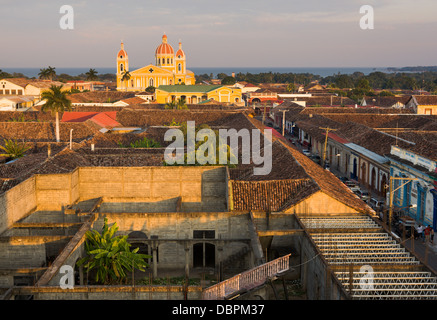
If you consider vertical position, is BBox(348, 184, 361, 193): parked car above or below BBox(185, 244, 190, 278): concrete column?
above

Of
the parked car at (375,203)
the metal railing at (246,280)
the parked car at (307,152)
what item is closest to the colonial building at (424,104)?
the parked car at (307,152)

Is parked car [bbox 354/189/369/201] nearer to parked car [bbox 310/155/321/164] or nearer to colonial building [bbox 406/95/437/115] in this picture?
parked car [bbox 310/155/321/164]

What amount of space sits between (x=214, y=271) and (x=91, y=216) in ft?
21.7

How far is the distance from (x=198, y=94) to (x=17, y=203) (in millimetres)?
85219

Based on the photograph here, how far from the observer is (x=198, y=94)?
112 metres

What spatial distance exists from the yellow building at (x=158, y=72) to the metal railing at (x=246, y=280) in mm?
113739

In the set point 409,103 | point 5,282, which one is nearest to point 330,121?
point 409,103

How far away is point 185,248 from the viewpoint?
26047mm

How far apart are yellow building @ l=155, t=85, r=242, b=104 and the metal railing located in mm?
92016

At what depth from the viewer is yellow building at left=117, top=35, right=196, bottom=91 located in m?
130

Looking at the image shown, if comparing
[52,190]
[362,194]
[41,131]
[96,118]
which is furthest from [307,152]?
[52,190]

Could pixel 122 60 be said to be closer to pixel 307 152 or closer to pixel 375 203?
pixel 307 152

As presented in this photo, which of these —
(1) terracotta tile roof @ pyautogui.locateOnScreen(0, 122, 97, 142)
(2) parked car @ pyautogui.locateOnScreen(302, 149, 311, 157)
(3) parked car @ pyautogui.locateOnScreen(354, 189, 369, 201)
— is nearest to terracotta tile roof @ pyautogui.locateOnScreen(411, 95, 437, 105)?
(2) parked car @ pyautogui.locateOnScreen(302, 149, 311, 157)

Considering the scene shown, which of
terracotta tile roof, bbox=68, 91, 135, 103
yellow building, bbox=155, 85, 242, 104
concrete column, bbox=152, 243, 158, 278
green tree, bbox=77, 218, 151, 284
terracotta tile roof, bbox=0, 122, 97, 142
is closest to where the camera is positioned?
green tree, bbox=77, 218, 151, 284
